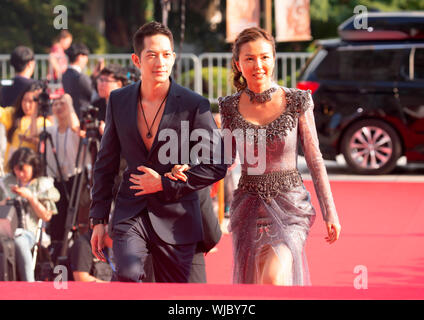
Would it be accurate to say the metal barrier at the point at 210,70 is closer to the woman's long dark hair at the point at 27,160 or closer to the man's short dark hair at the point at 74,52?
the man's short dark hair at the point at 74,52

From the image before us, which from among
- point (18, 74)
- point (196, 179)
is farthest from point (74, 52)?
point (196, 179)

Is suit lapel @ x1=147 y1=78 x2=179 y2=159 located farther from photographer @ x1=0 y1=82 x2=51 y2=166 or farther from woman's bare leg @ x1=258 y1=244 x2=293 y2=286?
photographer @ x1=0 y1=82 x2=51 y2=166

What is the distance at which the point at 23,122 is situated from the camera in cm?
820

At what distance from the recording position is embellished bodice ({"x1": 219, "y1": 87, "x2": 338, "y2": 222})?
412 centimetres

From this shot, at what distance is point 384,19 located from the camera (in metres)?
12.6

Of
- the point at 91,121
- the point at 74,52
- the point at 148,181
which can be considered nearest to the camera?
the point at 148,181

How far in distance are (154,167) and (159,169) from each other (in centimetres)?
2

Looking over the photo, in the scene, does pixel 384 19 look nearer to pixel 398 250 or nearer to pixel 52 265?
pixel 398 250

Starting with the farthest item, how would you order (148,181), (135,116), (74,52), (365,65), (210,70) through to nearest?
(210,70) < (365,65) < (74,52) < (135,116) < (148,181)

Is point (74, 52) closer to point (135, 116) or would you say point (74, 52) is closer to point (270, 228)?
point (135, 116)

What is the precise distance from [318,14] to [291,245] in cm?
2078

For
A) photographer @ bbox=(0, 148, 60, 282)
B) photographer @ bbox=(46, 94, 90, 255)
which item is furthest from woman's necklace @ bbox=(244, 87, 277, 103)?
photographer @ bbox=(46, 94, 90, 255)
